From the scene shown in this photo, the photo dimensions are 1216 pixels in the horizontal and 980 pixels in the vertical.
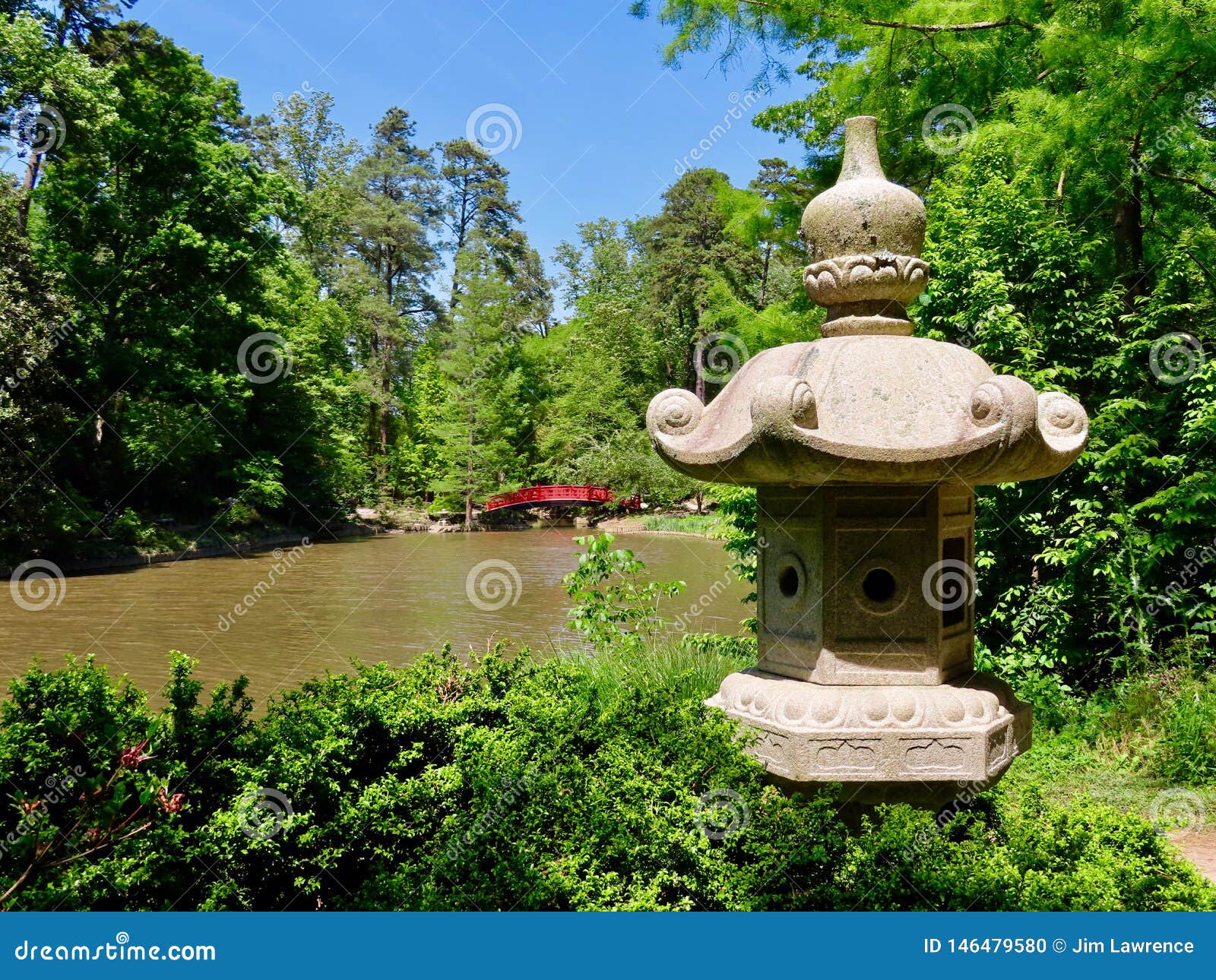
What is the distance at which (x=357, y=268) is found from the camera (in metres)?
37.4

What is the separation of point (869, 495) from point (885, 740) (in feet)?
3.87

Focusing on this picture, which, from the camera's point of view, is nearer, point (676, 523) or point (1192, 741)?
point (1192, 741)

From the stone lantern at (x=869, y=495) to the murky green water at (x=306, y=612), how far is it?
22.2 ft

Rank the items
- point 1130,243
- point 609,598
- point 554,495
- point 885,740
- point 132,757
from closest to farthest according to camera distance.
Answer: point 132,757, point 885,740, point 609,598, point 1130,243, point 554,495

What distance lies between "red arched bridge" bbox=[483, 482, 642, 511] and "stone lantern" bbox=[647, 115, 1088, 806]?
30133 millimetres

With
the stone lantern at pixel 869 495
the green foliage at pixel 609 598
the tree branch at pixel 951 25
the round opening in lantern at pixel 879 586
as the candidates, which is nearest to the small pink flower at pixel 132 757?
the stone lantern at pixel 869 495

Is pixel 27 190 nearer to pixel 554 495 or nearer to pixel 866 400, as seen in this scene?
pixel 554 495

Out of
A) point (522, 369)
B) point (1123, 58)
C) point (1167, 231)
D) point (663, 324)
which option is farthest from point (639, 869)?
point (663, 324)

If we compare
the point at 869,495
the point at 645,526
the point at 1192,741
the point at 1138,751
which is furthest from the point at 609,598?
the point at 645,526

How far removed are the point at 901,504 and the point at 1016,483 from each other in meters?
3.87

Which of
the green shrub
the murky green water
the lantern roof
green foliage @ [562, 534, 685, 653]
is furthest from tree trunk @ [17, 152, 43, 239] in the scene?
the green shrub

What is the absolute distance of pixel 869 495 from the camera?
416cm

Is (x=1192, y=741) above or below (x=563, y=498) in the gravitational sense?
below

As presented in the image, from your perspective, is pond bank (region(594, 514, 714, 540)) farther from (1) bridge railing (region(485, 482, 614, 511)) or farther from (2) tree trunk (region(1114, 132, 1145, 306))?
(2) tree trunk (region(1114, 132, 1145, 306))
